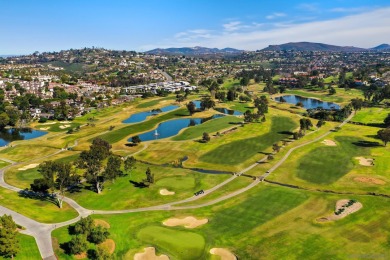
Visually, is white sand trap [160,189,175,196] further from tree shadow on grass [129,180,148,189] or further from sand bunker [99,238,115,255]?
sand bunker [99,238,115,255]

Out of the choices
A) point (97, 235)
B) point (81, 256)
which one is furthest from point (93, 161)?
point (81, 256)

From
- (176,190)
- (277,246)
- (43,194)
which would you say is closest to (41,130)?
(43,194)

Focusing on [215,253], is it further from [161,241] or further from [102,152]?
[102,152]

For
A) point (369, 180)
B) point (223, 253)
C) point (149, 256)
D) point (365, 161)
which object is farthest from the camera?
point (365, 161)

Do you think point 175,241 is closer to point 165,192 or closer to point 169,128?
point 165,192

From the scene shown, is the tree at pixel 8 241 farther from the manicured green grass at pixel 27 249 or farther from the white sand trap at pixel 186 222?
the white sand trap at pixel 186 222

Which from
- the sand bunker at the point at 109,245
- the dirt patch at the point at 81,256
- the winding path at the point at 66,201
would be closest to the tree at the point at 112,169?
the winding path at the point at 66,201
